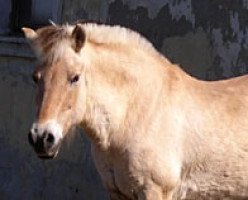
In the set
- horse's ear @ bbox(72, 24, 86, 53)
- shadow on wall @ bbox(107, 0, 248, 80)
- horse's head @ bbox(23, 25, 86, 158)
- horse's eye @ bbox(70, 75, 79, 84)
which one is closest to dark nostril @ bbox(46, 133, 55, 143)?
horse's head @ bbox(23, 25, 86, 158)

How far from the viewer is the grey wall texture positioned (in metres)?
7.26

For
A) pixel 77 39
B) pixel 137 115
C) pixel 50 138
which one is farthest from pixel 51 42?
pixel 137 115

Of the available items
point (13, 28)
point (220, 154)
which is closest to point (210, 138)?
point (220, 154)

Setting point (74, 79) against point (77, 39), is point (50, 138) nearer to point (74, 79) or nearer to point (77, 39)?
point (74, 79)

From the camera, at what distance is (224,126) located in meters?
5.76

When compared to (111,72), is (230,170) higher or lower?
lower

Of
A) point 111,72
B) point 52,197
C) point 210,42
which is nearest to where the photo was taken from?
point 111,72

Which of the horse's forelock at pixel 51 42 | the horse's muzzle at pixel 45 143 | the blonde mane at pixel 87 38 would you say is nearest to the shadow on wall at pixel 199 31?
the blonde mane at pixel 87 38

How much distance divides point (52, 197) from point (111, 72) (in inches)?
105

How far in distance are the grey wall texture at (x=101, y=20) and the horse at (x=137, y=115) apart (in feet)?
4.78

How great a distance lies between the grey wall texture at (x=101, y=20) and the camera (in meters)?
7.26

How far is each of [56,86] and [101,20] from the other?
244cm

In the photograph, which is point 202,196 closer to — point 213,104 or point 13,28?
point 213,104

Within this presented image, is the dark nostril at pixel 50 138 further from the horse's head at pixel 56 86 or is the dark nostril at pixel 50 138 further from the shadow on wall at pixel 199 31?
the shadow on wall at pixel 199 31
